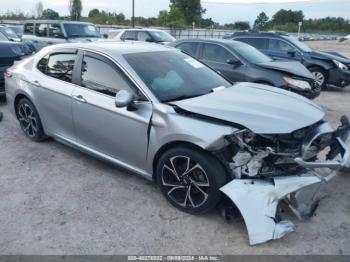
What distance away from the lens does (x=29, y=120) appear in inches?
205

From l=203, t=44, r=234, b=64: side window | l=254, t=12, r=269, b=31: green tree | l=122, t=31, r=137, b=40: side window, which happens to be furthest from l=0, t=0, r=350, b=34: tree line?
l=203, t=44, r=234, b=64: side window

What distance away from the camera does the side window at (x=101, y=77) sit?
3.79 m

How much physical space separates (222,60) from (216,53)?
279 mm

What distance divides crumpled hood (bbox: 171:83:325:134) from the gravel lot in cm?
98

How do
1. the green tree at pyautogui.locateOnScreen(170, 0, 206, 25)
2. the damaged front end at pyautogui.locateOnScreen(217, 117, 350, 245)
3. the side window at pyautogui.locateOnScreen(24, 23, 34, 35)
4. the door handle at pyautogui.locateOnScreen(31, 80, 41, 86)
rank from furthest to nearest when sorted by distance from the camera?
the green tree at pyautogui.locateOnScreen(170, 0, 206, 25) → the side window at pyautogui.locateOnScreen(24, 23, 34, 35) → the door handle at pyautogui.locateOnScreen(31, 80, 41, 86) → the damaged front end at pyautogui.locateOnScreen(217, 117, 350, 245)

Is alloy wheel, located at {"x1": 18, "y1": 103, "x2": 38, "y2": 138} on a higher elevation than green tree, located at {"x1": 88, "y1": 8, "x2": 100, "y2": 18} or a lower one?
lower

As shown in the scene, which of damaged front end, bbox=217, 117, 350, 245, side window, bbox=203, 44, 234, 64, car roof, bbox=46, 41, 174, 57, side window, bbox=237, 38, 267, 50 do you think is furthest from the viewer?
side window, bbox=237, 38, 267, 50

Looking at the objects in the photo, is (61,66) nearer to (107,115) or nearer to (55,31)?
(107,115)

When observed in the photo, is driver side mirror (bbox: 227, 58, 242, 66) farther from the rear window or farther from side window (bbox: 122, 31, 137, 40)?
side window (bbox: 122, 31, 137, 40)

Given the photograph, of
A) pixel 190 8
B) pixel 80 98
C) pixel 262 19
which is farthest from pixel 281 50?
pixel 262 19

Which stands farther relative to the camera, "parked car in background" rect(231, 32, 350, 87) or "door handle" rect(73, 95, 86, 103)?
"parked car in background" rect(231, 32, 350, 87)

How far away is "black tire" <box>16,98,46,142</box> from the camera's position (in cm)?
504

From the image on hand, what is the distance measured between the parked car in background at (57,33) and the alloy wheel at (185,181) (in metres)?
10.4

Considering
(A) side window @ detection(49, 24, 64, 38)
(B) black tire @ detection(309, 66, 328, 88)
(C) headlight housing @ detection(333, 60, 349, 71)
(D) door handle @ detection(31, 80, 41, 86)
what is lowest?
(B) black tire @ detection(309, 66, 328, 88)
